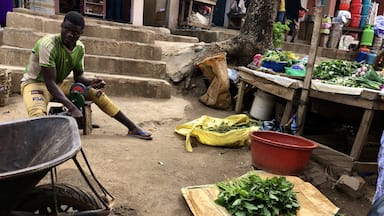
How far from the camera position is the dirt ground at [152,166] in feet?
9.48

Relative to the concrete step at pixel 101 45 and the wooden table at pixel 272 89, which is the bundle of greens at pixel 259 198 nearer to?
the wooden table at pixel 272 89

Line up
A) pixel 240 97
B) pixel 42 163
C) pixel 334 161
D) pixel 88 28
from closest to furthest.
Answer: pixel 42 163 → pixel 334 161 → pixel 240 97 → pixel 88 28

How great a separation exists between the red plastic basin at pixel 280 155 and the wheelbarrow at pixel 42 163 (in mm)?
1867

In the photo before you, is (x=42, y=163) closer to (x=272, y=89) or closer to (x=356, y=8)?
(x=272, y=89)

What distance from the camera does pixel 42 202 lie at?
6.46 feet

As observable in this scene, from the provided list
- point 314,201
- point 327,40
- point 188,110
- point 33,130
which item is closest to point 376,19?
point 327,40

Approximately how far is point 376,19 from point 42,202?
11644mm

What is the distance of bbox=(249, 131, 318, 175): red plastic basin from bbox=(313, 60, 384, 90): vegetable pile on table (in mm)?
968

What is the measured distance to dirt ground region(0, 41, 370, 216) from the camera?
2.89 meters

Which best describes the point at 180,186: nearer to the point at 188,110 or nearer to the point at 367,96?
the point at 367,96

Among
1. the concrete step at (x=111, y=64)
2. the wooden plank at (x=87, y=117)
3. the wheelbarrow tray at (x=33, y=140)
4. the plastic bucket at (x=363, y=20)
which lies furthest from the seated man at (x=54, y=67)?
the plastic bucket at (x=363, y=20)

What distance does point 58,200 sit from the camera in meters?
1.99

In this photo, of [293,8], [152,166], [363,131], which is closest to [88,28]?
[152,166]

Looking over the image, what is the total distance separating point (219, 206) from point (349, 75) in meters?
2.94
